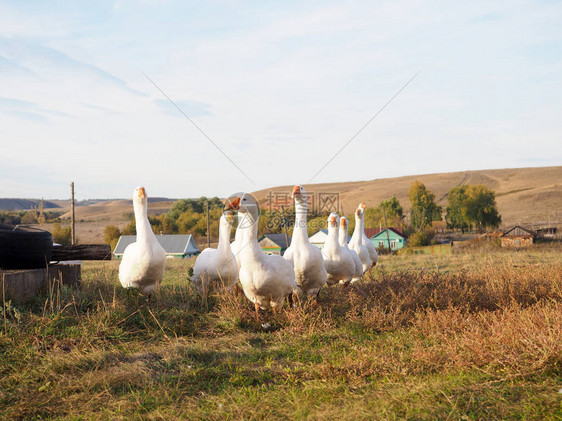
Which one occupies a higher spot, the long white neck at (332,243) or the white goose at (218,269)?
the long white neck at (332,243)

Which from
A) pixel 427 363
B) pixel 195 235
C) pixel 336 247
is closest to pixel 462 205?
pixel 195 235

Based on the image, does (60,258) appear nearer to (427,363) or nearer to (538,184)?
(427,363)

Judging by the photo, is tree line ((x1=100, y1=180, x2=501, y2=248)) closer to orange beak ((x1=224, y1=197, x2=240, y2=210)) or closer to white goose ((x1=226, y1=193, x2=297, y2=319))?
white goose ((x1=226, y1=193, x2=297, y2=319))

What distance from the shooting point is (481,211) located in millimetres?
74125

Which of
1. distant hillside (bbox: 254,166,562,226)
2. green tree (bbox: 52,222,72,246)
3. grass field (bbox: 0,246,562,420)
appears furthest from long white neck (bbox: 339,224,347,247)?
distant hillside (bbox: 254,166,562,226)

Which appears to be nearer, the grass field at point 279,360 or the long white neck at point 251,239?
the grass field at point 279,360

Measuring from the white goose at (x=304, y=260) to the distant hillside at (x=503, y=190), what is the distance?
2384 inches

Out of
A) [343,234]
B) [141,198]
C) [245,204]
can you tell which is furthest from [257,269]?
[343,234]

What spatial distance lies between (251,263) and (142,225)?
2372 mm

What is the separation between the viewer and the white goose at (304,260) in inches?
332

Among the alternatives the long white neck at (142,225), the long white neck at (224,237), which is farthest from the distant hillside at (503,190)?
the long white neck at (142,225)

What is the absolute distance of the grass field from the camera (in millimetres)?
4359

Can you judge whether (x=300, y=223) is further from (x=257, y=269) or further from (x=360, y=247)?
(x=360, y=247)

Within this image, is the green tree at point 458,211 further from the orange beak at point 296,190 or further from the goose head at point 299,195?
the orange beak at point 296,190
